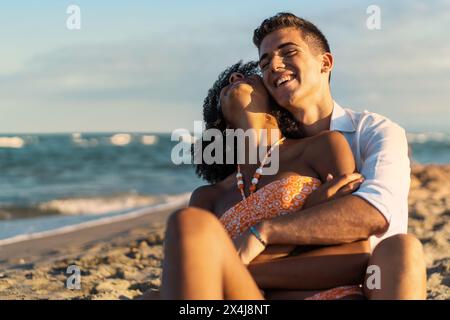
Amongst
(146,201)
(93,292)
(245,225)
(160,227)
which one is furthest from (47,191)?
(245,225)

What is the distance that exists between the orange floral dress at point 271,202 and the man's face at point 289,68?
0.49m

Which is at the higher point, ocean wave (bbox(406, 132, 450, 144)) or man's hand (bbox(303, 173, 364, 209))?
ocean wave (bbox(406, 132, 450, 144))

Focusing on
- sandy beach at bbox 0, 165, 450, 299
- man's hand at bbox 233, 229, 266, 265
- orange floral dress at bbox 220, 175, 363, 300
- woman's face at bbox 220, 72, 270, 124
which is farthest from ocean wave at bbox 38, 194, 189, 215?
man's hand at bbox 233, 229, 266, 265

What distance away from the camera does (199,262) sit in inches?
88.7

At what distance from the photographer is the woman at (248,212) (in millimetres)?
2281

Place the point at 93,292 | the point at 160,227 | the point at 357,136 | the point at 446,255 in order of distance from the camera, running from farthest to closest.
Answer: the point at 160,227 → the point at 446,255 → the point at 93,292 → the point at 357,136

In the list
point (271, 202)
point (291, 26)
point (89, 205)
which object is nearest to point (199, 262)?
point (271, 202)

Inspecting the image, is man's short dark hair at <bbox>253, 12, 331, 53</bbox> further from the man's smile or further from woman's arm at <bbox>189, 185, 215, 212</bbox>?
woman's arm at <bbox>189, 185, 215, 212</bbox>

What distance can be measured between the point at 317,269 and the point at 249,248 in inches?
11.1

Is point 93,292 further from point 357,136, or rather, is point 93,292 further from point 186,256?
point 186,256

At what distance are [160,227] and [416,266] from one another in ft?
21.3

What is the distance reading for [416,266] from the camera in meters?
2.51

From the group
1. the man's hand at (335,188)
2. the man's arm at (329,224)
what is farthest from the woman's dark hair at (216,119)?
the man's arm at (329,224)

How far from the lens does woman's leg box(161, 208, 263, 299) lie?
88.5 inches
